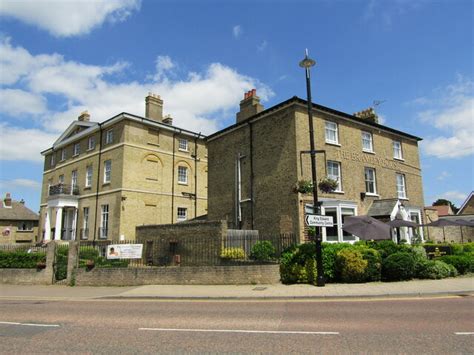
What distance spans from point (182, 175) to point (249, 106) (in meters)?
12.0

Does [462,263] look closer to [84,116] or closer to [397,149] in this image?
[397,149]

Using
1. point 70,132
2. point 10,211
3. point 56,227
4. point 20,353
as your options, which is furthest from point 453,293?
point 10,211

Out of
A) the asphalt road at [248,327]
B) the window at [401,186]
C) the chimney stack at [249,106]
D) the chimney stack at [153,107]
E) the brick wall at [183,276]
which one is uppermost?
the chimney stack at [153,107]

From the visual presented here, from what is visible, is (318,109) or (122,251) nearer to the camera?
(122,251)

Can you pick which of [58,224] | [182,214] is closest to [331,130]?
[182,214]

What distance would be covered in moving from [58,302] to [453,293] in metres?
13.0

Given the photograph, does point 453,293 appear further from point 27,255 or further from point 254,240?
point 27,255

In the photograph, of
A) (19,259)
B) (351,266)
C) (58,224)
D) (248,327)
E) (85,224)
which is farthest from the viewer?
(58,224)

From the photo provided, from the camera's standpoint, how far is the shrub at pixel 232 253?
16906 mm

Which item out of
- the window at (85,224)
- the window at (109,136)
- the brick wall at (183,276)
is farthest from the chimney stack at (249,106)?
the window at (85,224)

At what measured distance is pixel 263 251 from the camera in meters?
16.2

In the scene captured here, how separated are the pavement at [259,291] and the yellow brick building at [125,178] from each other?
13719mm

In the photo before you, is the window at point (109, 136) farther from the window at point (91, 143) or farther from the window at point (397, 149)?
the window at point (397, 149)

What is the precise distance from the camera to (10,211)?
45.1m
